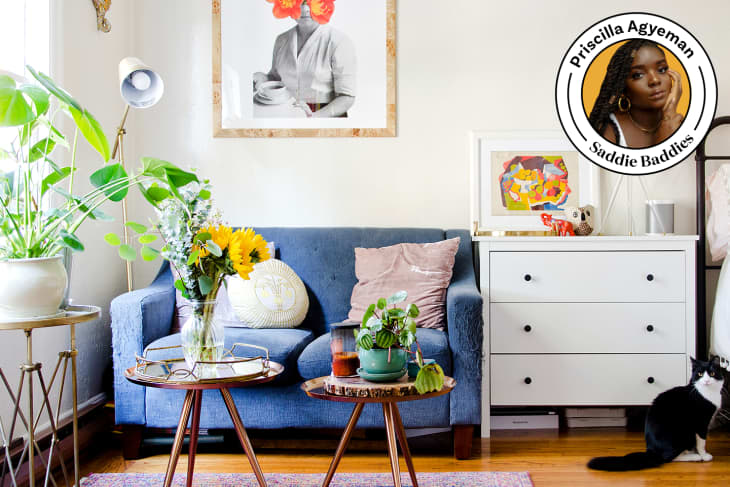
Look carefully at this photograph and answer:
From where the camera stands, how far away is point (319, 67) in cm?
315

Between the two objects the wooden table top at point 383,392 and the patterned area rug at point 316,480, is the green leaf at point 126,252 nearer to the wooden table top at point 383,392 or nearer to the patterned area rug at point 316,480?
the wooden table top at point 383,392

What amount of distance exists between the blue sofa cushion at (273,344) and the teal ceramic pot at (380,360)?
68cm

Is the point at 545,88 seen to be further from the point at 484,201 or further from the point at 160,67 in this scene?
the point at 160,67

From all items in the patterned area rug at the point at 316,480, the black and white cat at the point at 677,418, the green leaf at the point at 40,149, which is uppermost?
the green leaf at the point at 40,149

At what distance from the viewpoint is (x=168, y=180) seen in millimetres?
1649

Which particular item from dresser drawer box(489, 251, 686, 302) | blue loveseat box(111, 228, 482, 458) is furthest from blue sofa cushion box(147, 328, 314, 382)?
dresser drawer box(489, 251, 686, 302)

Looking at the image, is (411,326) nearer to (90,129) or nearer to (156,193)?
Result: (156,193)

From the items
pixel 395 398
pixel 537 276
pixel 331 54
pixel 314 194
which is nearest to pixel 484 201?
pixel 537 276

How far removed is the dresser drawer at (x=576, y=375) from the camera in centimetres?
262

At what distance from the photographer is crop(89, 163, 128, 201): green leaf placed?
5.48 feet

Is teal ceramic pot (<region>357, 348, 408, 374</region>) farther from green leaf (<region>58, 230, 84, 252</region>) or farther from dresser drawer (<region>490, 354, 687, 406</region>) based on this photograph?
dresser drawer (<region>490, 354, 687, 406</region>)

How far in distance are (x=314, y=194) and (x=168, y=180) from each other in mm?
1563

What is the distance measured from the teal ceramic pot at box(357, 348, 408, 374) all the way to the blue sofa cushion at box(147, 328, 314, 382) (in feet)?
2.22

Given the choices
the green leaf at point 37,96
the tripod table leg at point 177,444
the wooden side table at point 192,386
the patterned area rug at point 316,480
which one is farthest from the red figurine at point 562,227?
the green leaf at point 37,96
